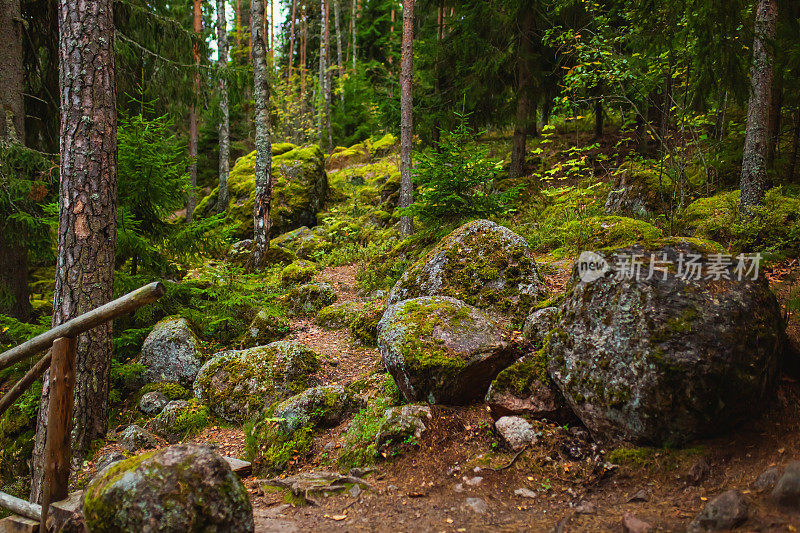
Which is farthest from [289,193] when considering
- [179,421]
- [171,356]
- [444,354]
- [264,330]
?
[444,354]

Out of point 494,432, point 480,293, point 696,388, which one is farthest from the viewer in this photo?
point 480,293

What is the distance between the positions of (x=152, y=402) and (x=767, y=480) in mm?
7255

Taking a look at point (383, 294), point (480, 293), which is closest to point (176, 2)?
point (383, 294)

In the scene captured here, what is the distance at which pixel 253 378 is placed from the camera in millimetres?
6387

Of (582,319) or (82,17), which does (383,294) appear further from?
(82,17)

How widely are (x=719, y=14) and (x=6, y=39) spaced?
1191 centimetres

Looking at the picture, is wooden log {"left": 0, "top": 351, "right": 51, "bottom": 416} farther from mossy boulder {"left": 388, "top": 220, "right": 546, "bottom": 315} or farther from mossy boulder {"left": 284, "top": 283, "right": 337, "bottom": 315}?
mossy boulder {"left": 284, "top": 283, "right": 337, "bottom": 315}

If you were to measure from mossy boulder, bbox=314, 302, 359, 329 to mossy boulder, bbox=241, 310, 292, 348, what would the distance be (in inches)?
28.1

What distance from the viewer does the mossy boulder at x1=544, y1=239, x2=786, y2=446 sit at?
3.54 m

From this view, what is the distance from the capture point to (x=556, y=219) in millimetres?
9781

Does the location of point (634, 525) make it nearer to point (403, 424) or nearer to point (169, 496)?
point (403, 424)

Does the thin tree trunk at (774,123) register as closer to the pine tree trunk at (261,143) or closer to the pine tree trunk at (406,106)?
the pine tree trunk at (406,106)

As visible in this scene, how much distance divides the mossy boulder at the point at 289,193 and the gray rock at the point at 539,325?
11296 millimetres

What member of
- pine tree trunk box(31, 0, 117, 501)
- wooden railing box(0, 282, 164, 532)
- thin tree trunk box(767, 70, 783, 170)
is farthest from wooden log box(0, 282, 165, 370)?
thin tree trunk box(767, 70, 783, 170)
